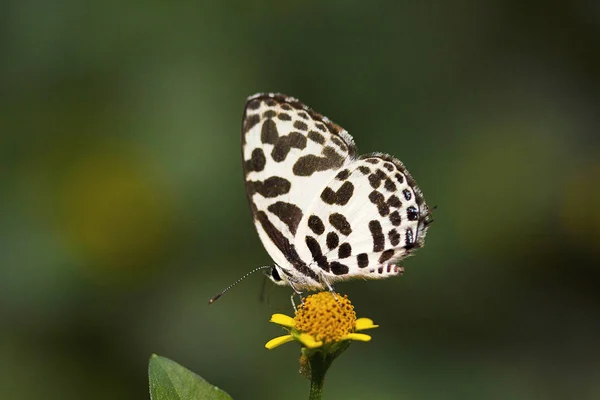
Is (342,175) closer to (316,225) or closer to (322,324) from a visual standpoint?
(316,225)

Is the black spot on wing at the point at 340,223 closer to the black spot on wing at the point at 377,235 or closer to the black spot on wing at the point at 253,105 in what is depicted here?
the black spot on wing at the point at 377,235
